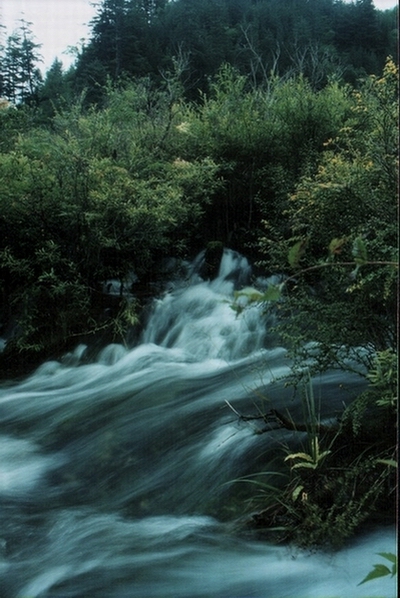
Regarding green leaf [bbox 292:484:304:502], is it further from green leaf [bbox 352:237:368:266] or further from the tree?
the tree

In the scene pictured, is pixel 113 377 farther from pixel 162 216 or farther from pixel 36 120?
pixel 36 120

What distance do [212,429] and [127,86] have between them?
4989 millimetres

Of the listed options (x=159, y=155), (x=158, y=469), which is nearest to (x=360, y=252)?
(x=158, y=469)

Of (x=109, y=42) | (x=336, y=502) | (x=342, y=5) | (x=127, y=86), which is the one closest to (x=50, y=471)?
(x=336, y=502)

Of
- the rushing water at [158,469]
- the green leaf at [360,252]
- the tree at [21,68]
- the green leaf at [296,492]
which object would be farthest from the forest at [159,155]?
the green leaf at [360,252]

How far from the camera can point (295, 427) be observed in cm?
314

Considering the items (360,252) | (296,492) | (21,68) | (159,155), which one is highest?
(21,68)

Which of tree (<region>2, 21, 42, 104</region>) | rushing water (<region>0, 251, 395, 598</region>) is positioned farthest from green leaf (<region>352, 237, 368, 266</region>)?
tree (<region>2, 21, 42, 104</region>)

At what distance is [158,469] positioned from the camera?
3381 millimetres

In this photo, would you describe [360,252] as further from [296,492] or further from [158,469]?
[158,469]

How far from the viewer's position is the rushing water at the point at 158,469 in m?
2.46

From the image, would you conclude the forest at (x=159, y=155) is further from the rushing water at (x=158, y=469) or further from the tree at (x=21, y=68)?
the rushing water at (x=158, y=469)

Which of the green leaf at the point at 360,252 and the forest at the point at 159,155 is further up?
the forest at the point at 159,155

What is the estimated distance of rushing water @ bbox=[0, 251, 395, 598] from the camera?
2461mm
